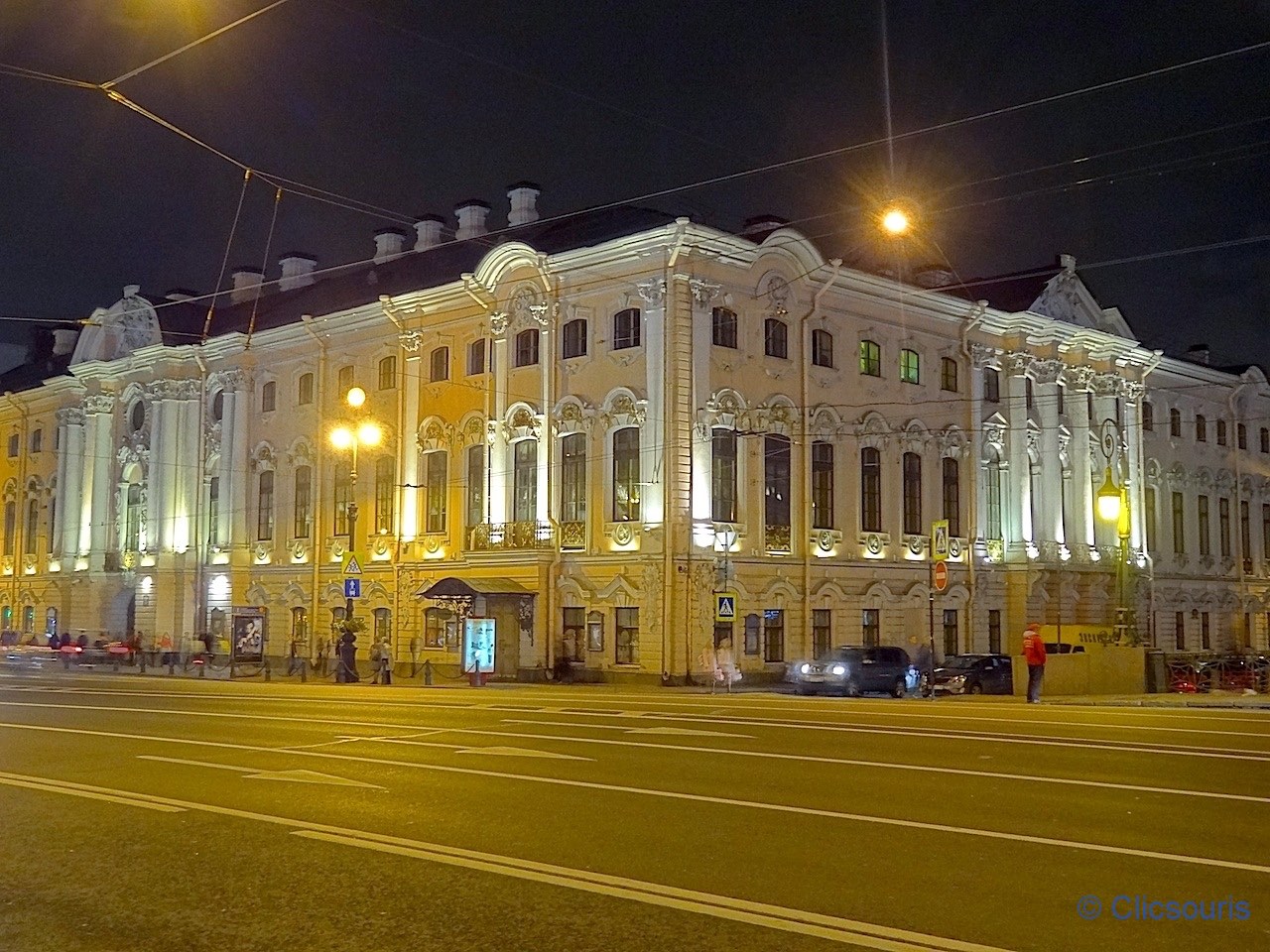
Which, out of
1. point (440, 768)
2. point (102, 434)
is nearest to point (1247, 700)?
point (440, 768)

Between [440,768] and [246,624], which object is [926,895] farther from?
[246,624]

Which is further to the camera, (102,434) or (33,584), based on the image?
(33,584)

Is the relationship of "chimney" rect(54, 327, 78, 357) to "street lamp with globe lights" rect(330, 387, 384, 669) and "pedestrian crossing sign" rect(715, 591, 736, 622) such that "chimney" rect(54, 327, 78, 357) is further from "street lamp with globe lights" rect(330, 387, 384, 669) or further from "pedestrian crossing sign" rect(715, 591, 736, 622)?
"pedestrian crossing sign" rect(715, 591, 736, 622)

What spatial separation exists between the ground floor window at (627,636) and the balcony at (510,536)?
3.13 metres

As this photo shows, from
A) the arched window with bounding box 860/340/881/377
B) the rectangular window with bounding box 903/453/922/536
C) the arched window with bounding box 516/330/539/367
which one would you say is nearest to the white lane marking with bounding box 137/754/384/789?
the arched window with bounding box 516/330/539/367

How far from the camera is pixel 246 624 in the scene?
145 feet

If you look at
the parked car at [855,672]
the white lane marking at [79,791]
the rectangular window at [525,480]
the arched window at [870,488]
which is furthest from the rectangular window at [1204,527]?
the white lane marking at [79,791]

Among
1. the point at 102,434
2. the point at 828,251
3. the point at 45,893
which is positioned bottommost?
the point at 45,893

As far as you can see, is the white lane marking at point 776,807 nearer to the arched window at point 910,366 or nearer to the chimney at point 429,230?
the arched window at point 910,366

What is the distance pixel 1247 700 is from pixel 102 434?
45161mm

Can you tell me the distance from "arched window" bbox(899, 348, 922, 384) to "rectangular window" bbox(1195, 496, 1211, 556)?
1945 centimetres

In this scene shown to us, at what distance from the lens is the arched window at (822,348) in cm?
4134

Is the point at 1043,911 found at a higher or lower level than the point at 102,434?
lower

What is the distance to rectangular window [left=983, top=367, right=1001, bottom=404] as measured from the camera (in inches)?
1858
